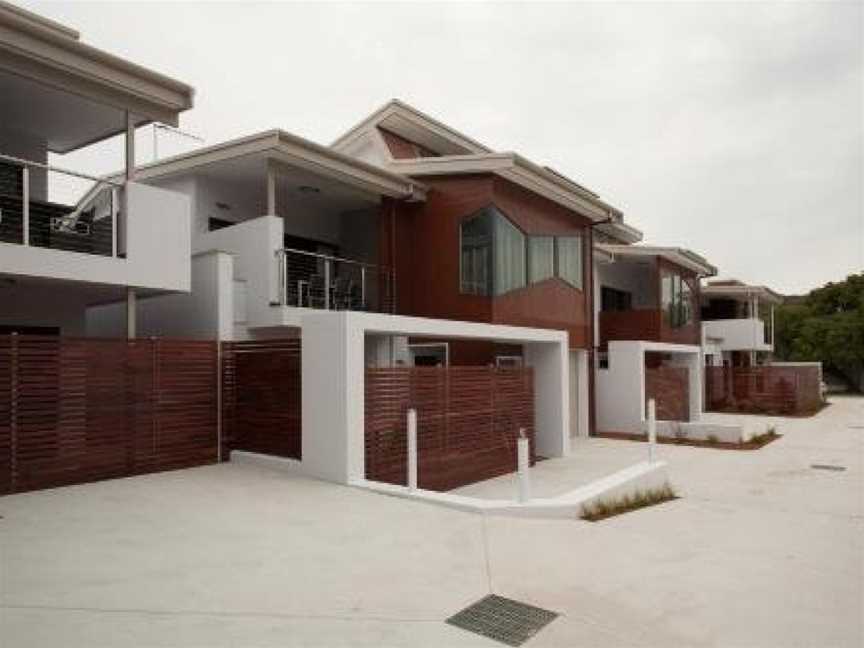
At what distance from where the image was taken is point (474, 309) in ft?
50.4

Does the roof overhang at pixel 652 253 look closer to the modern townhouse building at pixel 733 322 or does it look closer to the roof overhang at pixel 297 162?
the modern townhouse building at pixel 733 322

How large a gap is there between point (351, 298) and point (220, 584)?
10515 millimetres

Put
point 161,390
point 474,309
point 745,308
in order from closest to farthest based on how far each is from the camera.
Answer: point 161,390
point 474,309
point 745,308

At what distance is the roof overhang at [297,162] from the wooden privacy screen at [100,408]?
415cm

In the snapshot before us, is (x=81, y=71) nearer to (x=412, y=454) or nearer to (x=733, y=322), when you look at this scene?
(x=412, y=454)

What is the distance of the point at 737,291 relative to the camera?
114 feet

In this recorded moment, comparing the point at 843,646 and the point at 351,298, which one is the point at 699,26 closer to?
the point at 351,298

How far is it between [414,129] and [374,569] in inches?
566

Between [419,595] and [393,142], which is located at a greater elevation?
[393,142]

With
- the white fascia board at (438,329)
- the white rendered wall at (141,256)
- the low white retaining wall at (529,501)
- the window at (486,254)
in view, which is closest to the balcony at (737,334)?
the window at (486,254)

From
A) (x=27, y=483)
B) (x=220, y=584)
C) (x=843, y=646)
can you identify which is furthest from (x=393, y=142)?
(x=843, y=646)

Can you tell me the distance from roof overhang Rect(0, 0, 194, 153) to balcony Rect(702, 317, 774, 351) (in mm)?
29741

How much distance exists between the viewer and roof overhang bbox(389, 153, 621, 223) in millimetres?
Result: 15047

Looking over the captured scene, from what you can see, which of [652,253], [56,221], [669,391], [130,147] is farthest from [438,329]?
[652,253]
